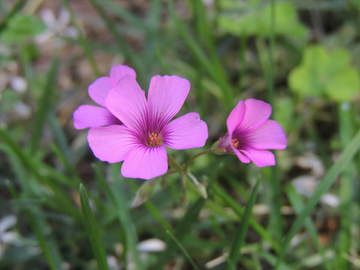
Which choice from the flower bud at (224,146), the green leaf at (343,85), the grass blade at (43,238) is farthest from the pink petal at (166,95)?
the green leaf at (343,85)

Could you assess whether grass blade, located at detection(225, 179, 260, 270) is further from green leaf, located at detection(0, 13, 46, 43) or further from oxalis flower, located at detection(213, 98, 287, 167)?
green leaf, located at detection(0, 13, 46, 43)

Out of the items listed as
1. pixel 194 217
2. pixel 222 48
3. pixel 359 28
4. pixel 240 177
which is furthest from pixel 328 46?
pixel 194 217

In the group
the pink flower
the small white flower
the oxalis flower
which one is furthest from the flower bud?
the small white flower

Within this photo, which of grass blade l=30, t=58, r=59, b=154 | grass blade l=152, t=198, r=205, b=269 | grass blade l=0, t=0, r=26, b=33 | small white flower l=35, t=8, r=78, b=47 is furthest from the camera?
small white flower l=35, t=8, r=78, b=47

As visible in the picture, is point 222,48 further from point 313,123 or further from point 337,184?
point 337,184

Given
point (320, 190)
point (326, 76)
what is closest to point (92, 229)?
point (320, 190)

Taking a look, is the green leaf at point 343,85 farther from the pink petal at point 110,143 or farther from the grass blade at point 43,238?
the grass blade at point 43,238

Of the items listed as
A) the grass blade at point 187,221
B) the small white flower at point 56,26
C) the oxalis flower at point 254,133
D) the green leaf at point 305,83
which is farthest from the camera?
the small white flower at point 56,26
